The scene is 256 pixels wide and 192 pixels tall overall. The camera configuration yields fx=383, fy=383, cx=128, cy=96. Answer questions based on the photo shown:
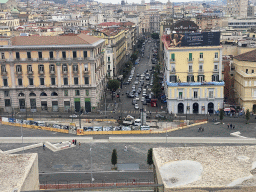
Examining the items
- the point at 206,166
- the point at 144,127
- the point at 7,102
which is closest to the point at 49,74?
the point at 7,102

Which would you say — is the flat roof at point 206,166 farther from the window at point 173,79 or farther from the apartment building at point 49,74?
the apartment building at point 49,74

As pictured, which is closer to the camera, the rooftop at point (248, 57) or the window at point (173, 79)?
the rooftop at point (248, 57)

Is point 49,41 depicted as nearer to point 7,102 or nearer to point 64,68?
point 64,68

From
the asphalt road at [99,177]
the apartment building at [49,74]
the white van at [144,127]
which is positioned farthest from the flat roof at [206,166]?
the apartment building at [49,74]

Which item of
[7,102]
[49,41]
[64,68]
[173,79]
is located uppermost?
[49,41]

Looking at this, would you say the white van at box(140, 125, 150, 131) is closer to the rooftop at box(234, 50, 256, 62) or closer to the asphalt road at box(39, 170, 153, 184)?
the asphalt road at box(39, 170, 153, 184)

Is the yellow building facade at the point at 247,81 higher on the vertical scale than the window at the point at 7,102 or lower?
higher
